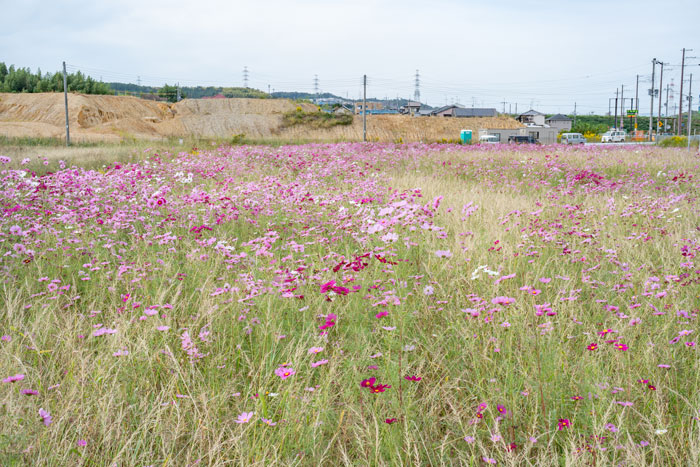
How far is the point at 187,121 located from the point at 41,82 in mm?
15043

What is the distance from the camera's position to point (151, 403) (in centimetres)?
221

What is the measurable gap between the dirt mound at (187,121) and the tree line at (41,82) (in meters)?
5.06

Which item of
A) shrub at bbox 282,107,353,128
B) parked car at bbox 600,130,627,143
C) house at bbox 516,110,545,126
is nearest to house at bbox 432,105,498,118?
house at bbox 516,110,545,126

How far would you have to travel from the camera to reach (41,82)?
47969 mm

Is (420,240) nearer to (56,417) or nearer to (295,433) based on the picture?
(295,433)

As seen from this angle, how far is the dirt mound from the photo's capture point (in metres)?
37.5

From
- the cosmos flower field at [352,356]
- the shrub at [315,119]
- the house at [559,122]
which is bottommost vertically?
the cosmos flower field at [352,356]

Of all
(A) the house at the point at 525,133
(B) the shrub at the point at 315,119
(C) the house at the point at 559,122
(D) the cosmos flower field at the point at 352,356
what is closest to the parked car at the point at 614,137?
(A) the house at the point at 525,133

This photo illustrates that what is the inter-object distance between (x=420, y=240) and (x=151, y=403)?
2.71 m

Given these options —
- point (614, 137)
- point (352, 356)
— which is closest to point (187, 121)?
point (614, 137)

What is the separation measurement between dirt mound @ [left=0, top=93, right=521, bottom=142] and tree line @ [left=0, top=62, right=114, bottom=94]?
506 cm

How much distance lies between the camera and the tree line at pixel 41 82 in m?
47.7

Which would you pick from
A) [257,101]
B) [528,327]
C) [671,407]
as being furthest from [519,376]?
[257,101]

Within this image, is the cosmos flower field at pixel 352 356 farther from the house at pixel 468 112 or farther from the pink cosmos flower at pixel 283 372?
the house at pixel 468 112
